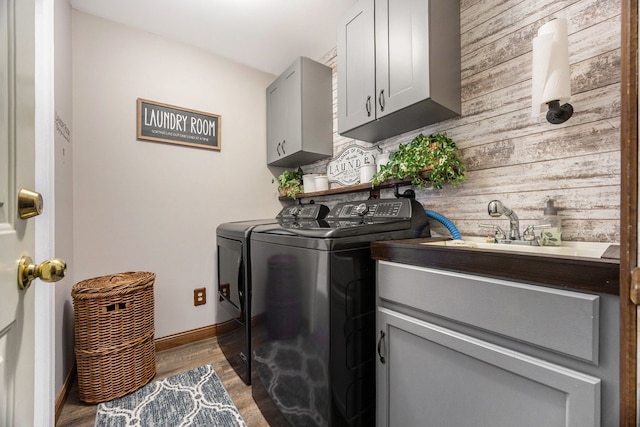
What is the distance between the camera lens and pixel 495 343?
750 millimetres

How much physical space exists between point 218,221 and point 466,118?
205 cm

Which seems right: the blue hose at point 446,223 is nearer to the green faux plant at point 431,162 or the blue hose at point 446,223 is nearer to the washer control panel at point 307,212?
the green faux plant at point 431,162

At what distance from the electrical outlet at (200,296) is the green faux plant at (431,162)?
1873 millimetres

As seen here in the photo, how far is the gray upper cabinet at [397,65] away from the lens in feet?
4.24

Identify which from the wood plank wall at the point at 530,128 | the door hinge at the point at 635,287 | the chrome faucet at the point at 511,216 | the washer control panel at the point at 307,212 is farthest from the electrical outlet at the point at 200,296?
the door hinge at the point at 635,287

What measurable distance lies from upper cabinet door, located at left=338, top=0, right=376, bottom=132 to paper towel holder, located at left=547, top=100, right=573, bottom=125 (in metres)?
0.80

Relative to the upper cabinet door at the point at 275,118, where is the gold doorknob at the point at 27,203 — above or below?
below

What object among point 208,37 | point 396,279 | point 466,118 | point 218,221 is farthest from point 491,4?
point 218,221

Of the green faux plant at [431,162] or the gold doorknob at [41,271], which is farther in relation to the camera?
the green faux plant at [431,162]

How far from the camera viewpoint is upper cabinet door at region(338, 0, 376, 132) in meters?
1.57

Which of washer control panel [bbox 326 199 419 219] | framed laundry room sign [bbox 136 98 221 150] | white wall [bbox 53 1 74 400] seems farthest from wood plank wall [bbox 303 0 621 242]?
white wall [bbox 53 1 74 400]

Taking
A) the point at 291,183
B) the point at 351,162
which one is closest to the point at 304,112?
the point at 351,162

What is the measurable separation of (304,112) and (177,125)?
1.06m

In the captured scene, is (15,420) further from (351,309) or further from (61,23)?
(61,23)
